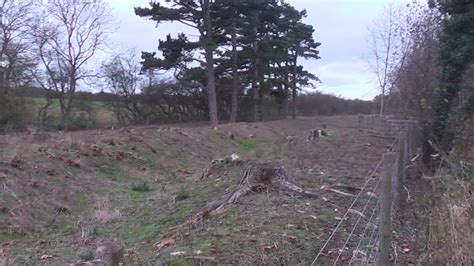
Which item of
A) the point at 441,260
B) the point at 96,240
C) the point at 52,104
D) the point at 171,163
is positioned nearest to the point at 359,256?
the point at 441,260

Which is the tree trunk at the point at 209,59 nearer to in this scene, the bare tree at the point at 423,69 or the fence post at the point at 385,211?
the bare tree at the point at 423,69

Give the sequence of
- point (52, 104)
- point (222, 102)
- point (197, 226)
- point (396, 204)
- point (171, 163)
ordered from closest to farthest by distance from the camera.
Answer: point (197, 226) → point (396, 204) → point (171, 163) → point (52, 104) → point (222, 102)

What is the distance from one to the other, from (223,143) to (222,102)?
20588 millimetres

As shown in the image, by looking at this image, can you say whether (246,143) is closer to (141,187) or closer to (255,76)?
(141,187)

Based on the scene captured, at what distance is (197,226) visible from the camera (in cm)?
758

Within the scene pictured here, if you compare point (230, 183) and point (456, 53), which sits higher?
point (456, 53)

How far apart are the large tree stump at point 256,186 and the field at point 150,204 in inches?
6.5

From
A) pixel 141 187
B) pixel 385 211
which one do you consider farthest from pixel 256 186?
pixel 141 187

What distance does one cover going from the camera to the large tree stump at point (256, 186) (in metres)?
8.17

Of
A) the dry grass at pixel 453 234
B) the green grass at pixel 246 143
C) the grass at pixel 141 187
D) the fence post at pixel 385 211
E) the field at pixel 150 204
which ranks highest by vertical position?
the fence post at pixel 385 211

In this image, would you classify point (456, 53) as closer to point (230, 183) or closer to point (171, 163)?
point (230, 183)

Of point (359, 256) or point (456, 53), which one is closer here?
point (359, 256)

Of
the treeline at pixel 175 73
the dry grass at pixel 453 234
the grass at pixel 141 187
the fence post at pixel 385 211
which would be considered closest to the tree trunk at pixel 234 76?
the treeline at pixel 175 73

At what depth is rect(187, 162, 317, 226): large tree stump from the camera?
8172mm
